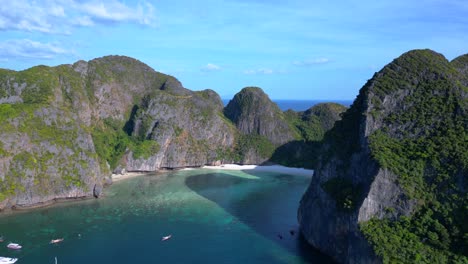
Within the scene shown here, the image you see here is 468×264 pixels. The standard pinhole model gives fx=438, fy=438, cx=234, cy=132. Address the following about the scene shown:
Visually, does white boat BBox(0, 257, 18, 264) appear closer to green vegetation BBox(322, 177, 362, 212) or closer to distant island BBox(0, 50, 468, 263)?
distant island BBox(0, 50, 468, 263)

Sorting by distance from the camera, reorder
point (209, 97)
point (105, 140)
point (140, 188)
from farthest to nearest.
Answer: point (209, 97) < point (105, 140) < point (140, 188)

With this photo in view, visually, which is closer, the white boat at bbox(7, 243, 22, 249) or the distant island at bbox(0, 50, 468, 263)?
the distant island at bbox(0, 50, 468, 263)

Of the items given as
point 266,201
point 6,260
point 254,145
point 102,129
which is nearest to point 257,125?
point 254,145

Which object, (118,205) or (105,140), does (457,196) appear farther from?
(105,140)

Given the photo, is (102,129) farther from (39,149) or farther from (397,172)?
(397,172)

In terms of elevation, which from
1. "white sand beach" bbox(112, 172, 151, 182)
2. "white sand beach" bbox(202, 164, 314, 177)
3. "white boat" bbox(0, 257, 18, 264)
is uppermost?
"white sand beach" bbox(202, 164, 314, 177)

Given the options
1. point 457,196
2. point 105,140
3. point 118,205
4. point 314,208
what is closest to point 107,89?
point 105,140

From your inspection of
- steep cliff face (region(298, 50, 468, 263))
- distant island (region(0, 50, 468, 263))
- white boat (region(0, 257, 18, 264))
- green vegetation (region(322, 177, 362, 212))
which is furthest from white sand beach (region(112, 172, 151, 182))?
green vegetation (region(322, 177, 362, 212))

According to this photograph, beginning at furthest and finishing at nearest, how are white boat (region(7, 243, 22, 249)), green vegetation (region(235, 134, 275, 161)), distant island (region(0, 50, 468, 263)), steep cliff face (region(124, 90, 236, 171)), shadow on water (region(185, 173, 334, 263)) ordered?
green vegetation (region(235, 134, 275, 161)) < steep cliff face (region(124, 90, 236, 171)) < shadow on water (region(185, 173, 334, 263)) < white boat (region(7, 243, 22, 249)) < distant island (region(0, 50, 468, 263))

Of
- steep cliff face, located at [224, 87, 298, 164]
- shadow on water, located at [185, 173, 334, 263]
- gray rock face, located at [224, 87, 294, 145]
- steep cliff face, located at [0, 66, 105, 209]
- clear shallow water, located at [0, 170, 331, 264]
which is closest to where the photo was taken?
clear shallow water, located at [0, 170, 331, 264]
